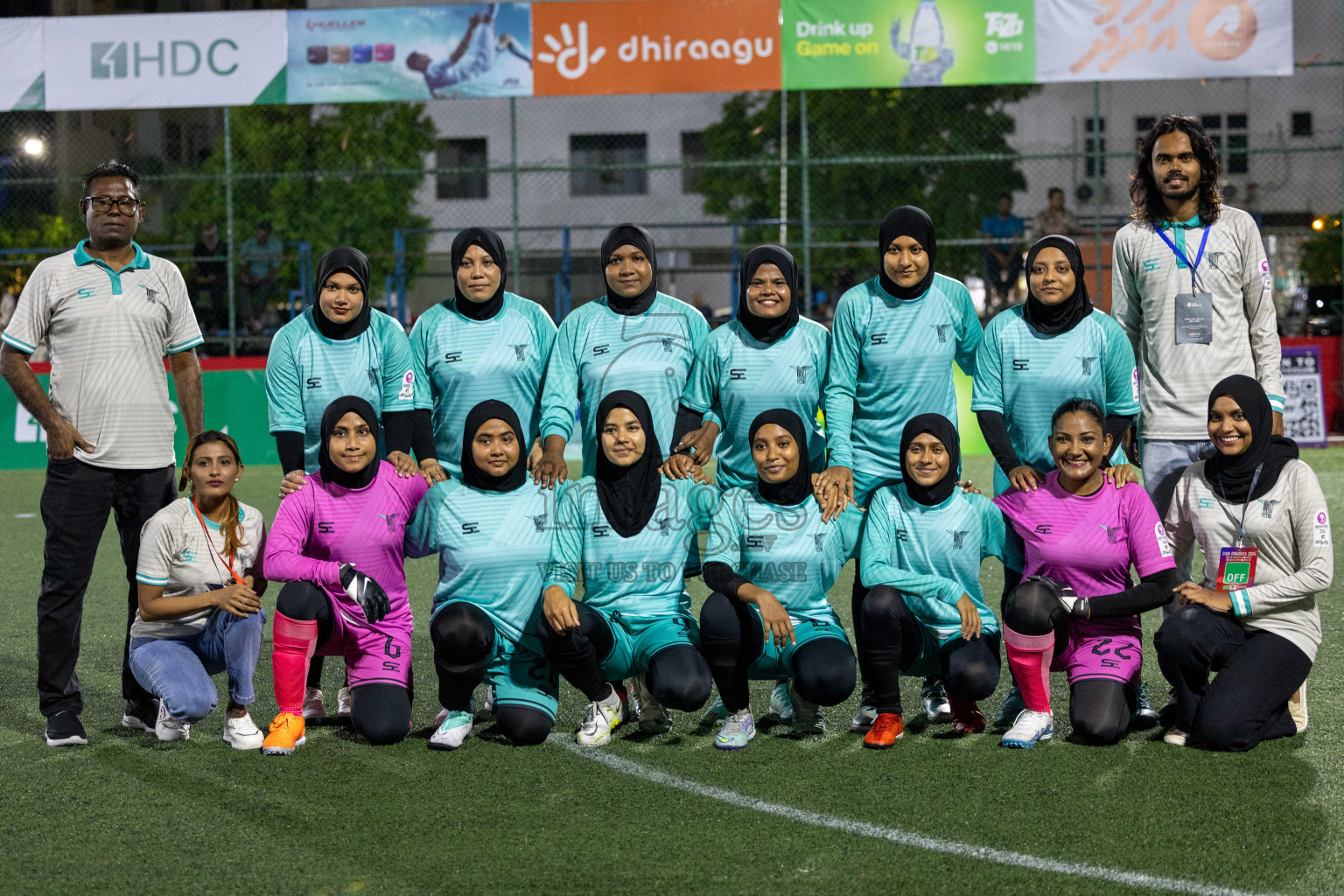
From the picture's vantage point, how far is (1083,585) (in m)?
4.81

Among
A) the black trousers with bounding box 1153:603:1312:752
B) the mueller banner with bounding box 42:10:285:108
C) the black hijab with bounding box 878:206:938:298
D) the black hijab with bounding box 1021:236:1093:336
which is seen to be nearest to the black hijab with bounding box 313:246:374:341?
the black hijab with bounding box 878:206:938:298

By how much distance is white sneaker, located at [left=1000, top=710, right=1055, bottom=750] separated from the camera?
Result: 15.1 feet

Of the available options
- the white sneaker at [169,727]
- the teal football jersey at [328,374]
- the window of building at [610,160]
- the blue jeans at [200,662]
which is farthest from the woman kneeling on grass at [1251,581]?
the window of building at [610,160]

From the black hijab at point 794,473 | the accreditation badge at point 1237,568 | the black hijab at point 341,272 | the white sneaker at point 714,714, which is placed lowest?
the white sneaker at point 714,714

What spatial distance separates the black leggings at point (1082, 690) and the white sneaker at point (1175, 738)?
0.44 ft

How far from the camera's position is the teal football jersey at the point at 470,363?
17.4 feet

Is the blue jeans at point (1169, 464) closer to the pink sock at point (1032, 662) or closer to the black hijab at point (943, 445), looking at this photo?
the pink sock at point (1032, 662)

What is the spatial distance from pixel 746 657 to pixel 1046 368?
149cm

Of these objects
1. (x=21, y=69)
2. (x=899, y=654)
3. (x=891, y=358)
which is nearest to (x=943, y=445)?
(x=891, y=358)

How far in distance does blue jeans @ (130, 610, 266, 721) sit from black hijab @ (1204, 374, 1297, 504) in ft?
11.0

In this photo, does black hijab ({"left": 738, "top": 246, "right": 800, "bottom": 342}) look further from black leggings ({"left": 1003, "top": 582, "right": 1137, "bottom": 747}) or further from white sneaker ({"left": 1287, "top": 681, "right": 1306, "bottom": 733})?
white sneaker ({"left": 1287, "top": 681, "right": 1306, "bottom": 733})

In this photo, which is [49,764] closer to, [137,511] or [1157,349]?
[137,511]

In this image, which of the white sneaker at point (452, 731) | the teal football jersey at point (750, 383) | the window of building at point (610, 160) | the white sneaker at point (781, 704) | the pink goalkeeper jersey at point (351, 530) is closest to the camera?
the white sneaker at point (452, 731)

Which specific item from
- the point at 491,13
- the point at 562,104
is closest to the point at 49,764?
the point at 491,13
